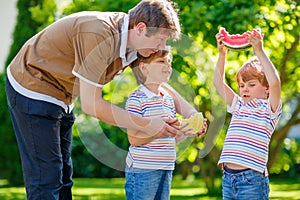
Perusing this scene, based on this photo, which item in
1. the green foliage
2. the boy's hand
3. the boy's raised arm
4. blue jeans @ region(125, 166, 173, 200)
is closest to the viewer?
the boy's raised arm

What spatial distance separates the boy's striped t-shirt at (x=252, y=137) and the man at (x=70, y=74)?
0.30m

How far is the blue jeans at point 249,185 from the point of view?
3393 mm

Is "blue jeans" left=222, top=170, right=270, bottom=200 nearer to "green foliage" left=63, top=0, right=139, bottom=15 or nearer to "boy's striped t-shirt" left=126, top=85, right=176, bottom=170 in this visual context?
"boy's striped t-shirt" left=126, top=85, right=176, bottom=170

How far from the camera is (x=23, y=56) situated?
344 centimetres

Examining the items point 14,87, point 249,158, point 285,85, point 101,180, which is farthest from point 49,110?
point 101,180

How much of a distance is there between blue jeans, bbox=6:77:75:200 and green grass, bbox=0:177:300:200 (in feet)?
14.9

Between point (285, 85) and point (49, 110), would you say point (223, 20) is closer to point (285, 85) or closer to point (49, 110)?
point (285, 85)

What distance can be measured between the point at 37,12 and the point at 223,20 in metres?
2.84

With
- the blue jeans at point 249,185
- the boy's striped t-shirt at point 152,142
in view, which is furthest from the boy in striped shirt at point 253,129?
the boy's striped t-shirt at point 152,142

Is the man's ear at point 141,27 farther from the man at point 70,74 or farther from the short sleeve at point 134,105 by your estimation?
the short sleeve at point 134,105

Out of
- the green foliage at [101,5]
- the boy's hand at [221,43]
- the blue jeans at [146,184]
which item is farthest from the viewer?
the green foliage at [101,5]

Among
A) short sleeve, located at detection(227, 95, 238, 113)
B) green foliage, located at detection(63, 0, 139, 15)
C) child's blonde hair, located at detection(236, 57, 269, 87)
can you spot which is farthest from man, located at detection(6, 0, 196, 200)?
green foliage, located at detection(63, 0, 139, 15)

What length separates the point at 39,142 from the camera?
3400 mm

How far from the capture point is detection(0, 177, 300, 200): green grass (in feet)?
28.5
